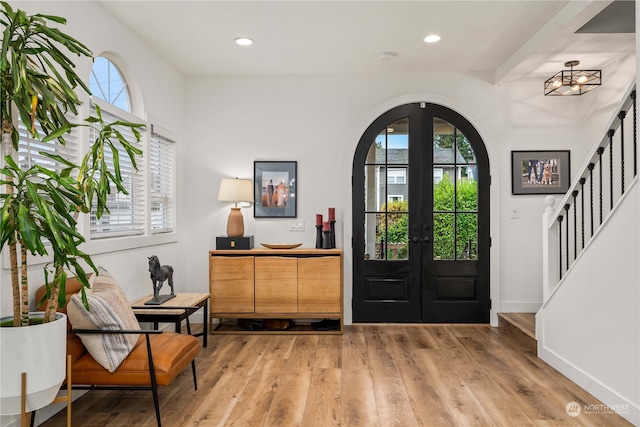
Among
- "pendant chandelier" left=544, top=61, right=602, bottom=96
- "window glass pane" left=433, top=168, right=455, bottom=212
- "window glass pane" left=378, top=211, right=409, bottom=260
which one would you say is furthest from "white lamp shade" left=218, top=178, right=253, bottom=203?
"pendant chandelier" left=544, top=61, right=602, bottom=96

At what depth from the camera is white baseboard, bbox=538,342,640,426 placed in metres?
2.56

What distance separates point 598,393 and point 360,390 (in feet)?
5.02

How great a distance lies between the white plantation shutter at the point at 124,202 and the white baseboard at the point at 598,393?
350 centimetres

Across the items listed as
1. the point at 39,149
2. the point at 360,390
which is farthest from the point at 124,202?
the point at 360,390

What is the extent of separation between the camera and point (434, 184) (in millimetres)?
4863

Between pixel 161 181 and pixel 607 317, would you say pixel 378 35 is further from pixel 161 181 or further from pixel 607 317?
pixel 607 317

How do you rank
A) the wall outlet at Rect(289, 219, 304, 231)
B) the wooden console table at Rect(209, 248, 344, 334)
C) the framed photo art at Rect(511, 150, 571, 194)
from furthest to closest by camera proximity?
the wall outlet at Rect(289, 219, 304, 231) < the framed photo art at Rect(511, 150, 571, 194) < the wooden console table at Rect(209, 248, 344, 334)

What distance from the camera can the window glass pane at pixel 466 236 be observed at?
15.9ft

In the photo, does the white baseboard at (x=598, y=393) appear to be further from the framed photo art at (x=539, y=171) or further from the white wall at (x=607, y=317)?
the framed photo art at (x=539, y=171)

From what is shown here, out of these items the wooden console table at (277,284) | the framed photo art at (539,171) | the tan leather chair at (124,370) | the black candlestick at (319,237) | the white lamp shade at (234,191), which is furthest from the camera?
the framed photo art at (539,171)

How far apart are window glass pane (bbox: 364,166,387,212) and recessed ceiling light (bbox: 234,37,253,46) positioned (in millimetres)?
1802

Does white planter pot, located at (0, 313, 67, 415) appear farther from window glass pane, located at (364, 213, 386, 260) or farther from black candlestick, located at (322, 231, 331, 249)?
window glass pane, located at (364, 213, 386, 260)

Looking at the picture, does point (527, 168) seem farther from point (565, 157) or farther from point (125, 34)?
point (125, 34)

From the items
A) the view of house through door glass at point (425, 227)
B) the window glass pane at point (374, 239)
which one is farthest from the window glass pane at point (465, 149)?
the window glass pane at point (374, 239)
